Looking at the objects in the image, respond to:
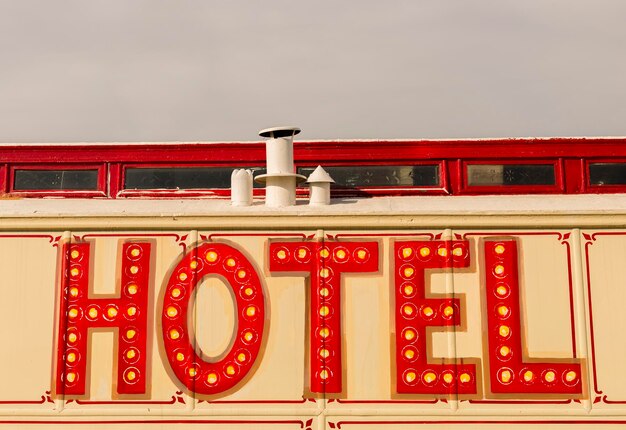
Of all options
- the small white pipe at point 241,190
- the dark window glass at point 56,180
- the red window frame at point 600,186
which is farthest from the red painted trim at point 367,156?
the small white pipe at point 241,190

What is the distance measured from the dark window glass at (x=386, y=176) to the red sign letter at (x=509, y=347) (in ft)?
9.01

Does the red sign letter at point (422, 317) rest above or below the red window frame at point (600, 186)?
below

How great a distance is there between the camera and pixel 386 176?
8844 mm

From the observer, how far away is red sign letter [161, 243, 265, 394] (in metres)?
6.13

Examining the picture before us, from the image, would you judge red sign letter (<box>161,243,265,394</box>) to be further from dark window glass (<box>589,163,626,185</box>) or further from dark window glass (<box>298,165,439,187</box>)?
dark window glass (<box>589,163,626,185</box>)

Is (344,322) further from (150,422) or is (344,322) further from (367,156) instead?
(367,156)

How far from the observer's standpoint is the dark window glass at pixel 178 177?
29.6 feet

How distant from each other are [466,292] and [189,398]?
316 centimetres

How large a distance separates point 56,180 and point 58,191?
0.24 m

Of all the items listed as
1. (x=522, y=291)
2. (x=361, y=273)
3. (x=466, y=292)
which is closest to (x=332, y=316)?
(x=361, y=273)

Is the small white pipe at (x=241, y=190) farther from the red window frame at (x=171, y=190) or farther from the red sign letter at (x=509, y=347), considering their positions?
the red sign letter at (x=509, y=347)

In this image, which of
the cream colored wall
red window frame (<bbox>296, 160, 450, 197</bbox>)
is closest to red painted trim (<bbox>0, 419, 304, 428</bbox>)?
the cream colored wall

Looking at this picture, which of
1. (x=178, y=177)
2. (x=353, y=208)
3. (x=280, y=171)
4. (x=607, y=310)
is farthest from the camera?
(x=178, y=177)

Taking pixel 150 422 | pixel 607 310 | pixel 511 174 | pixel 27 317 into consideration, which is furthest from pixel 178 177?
pixel 607 310
